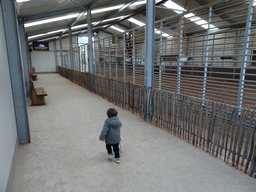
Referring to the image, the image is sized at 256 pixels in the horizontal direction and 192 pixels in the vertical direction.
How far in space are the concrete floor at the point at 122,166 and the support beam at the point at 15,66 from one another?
1.37 feet

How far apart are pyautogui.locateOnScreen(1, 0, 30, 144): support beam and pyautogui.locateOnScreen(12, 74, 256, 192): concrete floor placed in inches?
16.5

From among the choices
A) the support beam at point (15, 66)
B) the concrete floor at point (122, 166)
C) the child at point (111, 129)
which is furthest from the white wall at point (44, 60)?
the child at point (111, 129)

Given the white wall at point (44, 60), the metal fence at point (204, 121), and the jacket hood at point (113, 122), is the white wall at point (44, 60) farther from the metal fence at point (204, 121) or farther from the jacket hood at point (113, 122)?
the jacket hood at point (113, 122)

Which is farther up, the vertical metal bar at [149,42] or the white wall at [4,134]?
the vertical metal bar at [149,42]

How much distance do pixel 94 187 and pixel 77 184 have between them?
26cm

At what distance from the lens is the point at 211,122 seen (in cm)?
322

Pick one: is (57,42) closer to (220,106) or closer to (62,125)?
(62,125)

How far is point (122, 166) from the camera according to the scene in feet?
9.53

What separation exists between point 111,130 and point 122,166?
24.4 inches

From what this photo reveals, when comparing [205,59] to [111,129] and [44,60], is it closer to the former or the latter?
[111,129]

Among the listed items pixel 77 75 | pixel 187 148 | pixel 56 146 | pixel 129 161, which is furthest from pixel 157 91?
pixel 77 75

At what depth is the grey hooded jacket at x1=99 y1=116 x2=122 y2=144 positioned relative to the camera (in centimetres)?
281

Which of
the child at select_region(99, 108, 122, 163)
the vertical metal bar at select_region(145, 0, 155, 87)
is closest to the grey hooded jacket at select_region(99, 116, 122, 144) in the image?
the child at select_region(99, 108, 122, 163)

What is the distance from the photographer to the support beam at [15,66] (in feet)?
10.6
